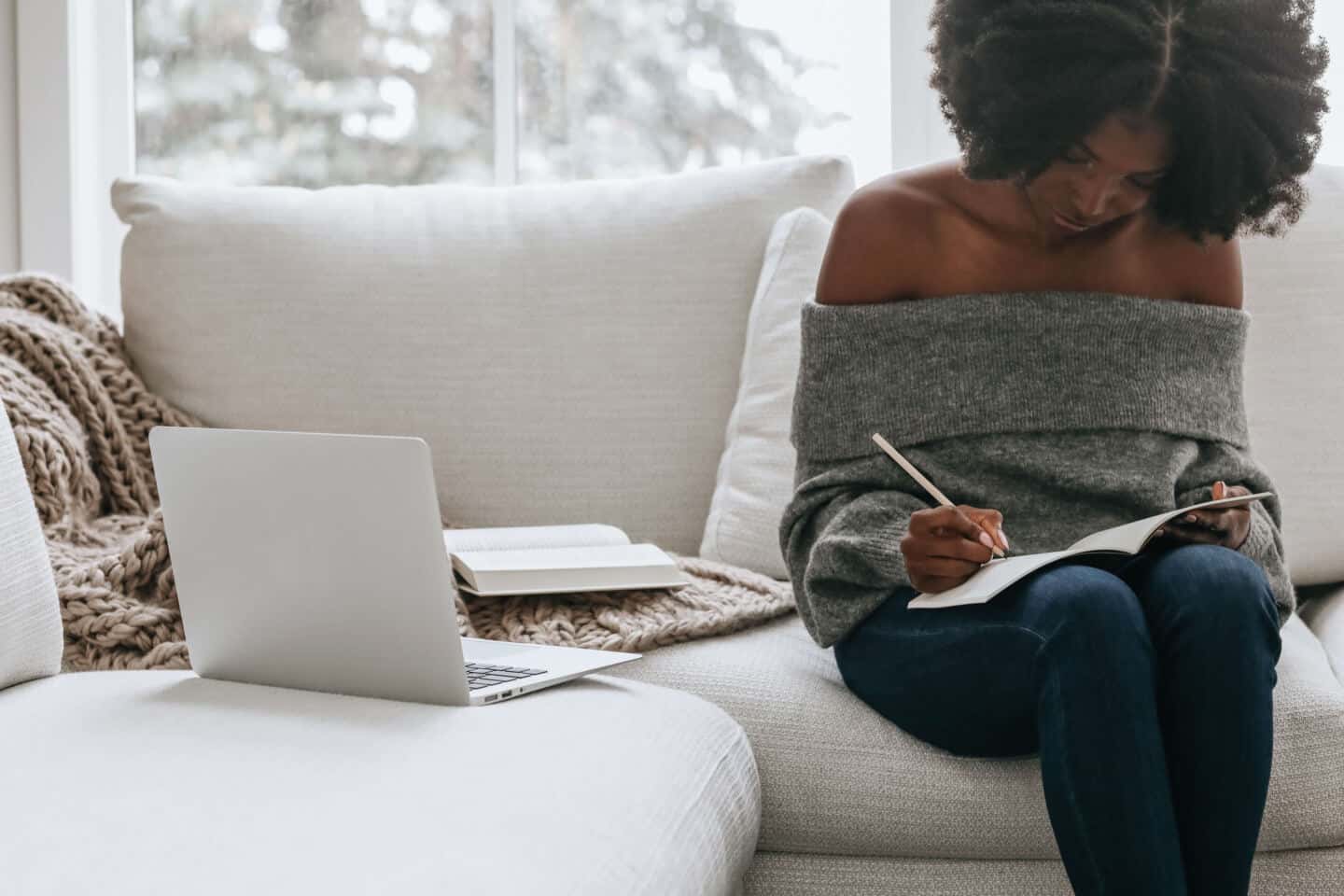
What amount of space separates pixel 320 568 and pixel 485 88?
1.61 m

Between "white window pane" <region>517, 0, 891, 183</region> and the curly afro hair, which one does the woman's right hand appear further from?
"white window pane" <region>517, 0, 891, 183</region>

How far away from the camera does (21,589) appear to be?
1.11m

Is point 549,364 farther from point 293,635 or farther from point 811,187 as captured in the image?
point 293,635

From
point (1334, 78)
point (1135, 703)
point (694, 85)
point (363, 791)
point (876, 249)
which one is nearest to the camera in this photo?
point (363, 791)

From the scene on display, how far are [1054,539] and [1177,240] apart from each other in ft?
1.18

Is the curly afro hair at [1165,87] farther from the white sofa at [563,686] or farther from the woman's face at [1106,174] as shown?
the white sofa at [563,686]

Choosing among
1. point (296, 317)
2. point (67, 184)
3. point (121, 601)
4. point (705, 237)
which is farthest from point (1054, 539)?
point (67, 184)

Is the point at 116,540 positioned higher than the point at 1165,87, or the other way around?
the point at 1165,87

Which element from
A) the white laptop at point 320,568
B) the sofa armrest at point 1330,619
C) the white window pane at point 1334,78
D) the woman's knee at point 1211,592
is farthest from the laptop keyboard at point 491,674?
the white window pane at point 1334,78

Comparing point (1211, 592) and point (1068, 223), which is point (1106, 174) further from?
point (1211, 592)

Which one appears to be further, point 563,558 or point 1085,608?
point 563,558

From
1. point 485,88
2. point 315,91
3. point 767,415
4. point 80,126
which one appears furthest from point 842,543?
point 80,126

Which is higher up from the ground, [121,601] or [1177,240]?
[1177,240]

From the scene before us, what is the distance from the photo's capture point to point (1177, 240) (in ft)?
4.56
